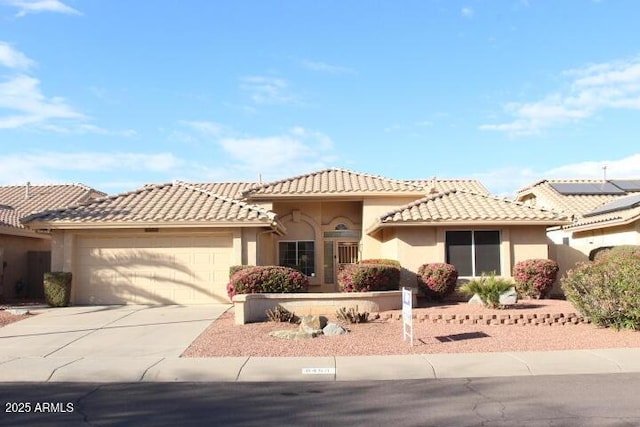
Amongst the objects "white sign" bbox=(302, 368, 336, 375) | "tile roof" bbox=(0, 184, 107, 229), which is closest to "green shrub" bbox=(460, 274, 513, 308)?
"white sign" bbox=(302, 368, 336, 375)

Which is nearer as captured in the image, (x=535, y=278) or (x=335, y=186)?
(x=535, y=278)

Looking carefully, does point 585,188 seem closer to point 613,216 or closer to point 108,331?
point 613,216

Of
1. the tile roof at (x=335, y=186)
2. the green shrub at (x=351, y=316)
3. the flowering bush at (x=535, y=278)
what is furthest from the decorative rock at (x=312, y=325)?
the tile roof at (x=335, y=186)

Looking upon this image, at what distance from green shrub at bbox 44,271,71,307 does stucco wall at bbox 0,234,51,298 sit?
17.9 ft

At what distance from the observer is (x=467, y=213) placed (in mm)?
19922

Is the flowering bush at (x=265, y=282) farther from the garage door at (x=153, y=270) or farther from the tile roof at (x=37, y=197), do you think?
the tile roof at (x=37, y=197)

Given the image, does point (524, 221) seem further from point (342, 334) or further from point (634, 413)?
point (634, 413)

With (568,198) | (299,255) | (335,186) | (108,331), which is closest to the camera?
(108,331)

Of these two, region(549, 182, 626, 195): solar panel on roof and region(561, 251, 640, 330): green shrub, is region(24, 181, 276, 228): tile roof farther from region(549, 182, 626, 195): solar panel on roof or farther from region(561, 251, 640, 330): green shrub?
region(549, 182, 626, 195): solar panel on roof

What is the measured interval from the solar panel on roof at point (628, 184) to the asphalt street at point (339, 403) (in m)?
24.3

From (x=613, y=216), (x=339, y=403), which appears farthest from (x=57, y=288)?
(x=613, y=216)

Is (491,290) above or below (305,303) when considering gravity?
above

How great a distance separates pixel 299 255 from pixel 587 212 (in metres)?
13.1

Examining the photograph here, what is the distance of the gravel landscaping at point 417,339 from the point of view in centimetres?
1154
